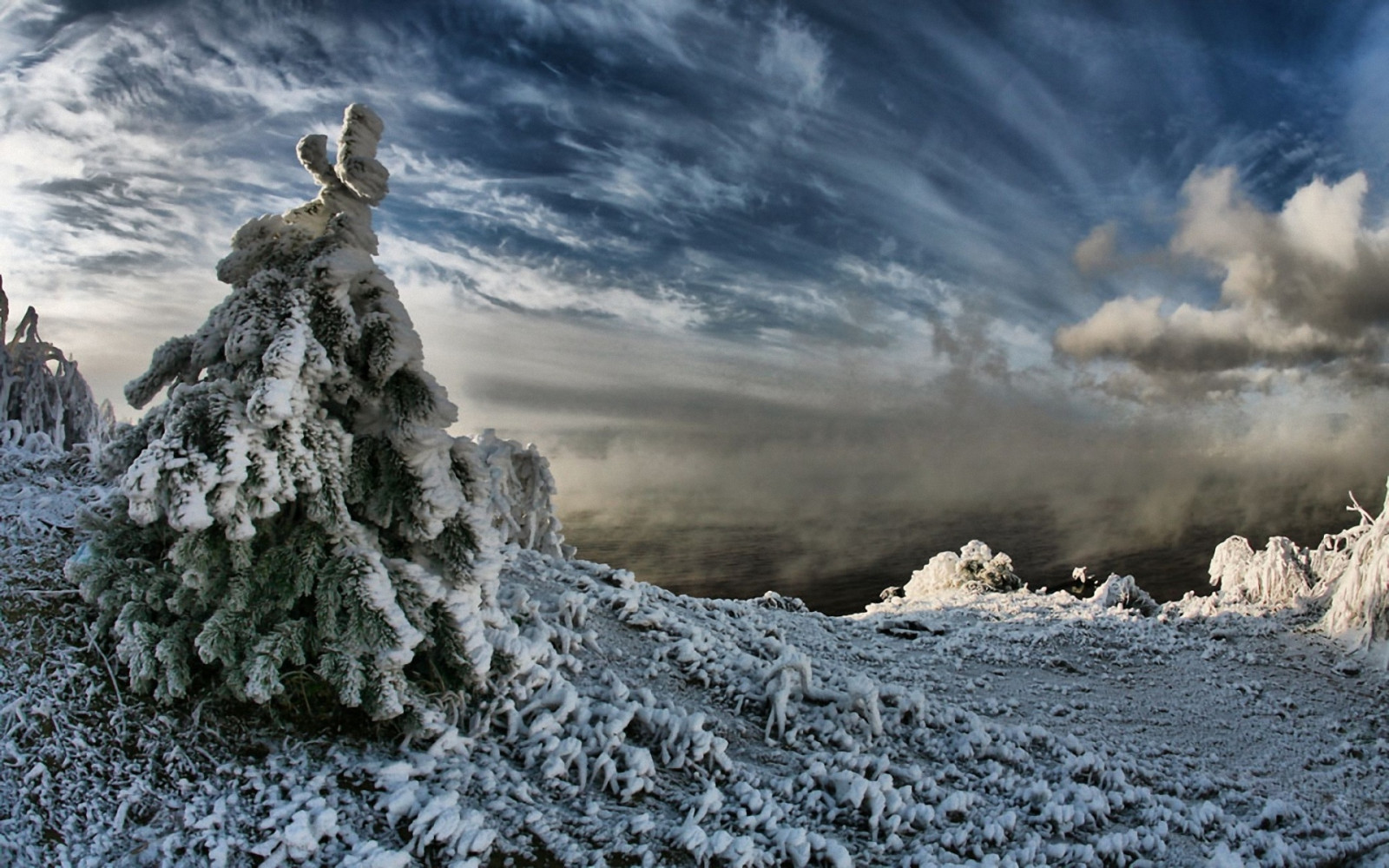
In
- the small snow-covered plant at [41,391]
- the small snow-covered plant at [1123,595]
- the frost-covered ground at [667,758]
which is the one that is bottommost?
the frost-covered ground at [667,758]

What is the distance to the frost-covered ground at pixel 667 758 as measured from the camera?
234 inches

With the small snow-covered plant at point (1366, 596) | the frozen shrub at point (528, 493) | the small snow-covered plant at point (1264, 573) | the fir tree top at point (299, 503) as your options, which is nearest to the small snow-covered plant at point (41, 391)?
the frozen shrub at point (528, 493)

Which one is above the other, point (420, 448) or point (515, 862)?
point (420, 448)

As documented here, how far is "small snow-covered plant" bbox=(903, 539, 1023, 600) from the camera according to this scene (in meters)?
24.2

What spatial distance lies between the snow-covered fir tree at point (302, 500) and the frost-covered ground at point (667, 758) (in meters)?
0.53

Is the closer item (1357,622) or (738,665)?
(738,665)

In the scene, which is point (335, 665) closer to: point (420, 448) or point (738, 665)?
point (420, 448)

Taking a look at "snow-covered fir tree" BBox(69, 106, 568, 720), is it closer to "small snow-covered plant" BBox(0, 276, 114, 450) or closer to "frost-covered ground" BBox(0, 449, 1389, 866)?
"frost-covered ground" BBox(0, 449, 1389, 866)

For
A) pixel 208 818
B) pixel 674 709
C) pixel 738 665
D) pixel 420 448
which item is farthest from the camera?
pixel 738 665

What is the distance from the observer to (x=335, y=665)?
6.74 m

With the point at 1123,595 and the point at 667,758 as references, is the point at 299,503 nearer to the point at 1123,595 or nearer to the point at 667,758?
the point at 667,758

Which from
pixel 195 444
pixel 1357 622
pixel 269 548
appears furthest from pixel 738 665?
pixel 1357 622

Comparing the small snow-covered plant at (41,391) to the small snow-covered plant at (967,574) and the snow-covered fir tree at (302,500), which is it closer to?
the snow-covered fir tree at (302,500)

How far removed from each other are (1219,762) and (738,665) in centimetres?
709
